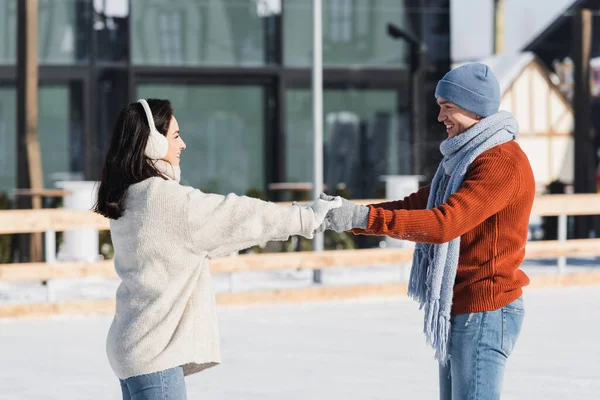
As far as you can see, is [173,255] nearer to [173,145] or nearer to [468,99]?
[173,145]

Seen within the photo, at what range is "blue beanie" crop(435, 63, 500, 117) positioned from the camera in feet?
13.1

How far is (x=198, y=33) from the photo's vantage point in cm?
1764

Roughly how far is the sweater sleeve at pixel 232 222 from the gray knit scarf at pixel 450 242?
0.56 m

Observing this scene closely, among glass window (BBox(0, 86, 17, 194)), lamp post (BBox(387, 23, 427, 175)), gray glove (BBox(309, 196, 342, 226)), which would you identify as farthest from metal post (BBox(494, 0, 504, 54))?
gray glove (BBox(309, 196, 342, 226))

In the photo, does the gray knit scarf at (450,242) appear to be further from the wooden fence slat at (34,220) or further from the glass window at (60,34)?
the glass window at (60,34)

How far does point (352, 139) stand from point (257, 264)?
6.15 metres

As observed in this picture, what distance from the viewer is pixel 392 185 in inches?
666

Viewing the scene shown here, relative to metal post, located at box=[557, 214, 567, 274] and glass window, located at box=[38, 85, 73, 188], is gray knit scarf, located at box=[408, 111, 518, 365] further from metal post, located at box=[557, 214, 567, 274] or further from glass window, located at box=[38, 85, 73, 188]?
glass window, located at box=[38, 85, 73, 188]

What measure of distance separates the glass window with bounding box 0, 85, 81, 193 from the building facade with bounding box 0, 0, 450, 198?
1 cm

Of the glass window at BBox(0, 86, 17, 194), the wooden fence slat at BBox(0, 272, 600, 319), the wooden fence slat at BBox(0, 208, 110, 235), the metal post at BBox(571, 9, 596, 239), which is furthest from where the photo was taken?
the metal post at BBox(571, 9, 596, 239)

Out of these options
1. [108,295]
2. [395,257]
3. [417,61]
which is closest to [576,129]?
[417,61]

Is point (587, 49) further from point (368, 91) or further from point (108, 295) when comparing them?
point (108, 295)

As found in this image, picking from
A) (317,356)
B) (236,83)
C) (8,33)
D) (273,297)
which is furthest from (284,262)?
(8,33)

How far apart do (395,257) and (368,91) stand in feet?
18.5
